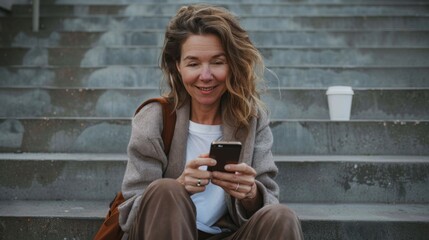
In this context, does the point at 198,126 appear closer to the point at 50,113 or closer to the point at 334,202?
the point at 334,202

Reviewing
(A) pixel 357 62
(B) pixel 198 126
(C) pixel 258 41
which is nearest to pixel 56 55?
(C) pixel 258 41

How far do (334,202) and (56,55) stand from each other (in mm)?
2623

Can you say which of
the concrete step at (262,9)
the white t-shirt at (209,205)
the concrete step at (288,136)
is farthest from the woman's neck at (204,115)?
the concrete step at (262,9)

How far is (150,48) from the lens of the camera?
14.7 ft

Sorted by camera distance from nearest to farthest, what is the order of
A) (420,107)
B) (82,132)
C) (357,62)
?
(82,132)
(420,107)
(357,62)

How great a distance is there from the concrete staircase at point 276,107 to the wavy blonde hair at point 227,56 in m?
0.69

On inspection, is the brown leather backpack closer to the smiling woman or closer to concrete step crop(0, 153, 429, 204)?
the smiling woman

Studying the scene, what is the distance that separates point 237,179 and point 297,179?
1104 millimetres

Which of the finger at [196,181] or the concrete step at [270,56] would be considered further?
the concrete step at [270,56]

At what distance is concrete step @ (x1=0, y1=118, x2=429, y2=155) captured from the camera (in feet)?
10.5

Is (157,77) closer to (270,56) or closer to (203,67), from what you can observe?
(270,56)

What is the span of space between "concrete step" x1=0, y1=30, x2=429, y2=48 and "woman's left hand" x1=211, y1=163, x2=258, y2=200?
308cm

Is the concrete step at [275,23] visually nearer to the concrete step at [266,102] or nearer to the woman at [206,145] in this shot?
the concrete step at [266,102]

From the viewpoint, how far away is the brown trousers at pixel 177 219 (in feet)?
5.62
